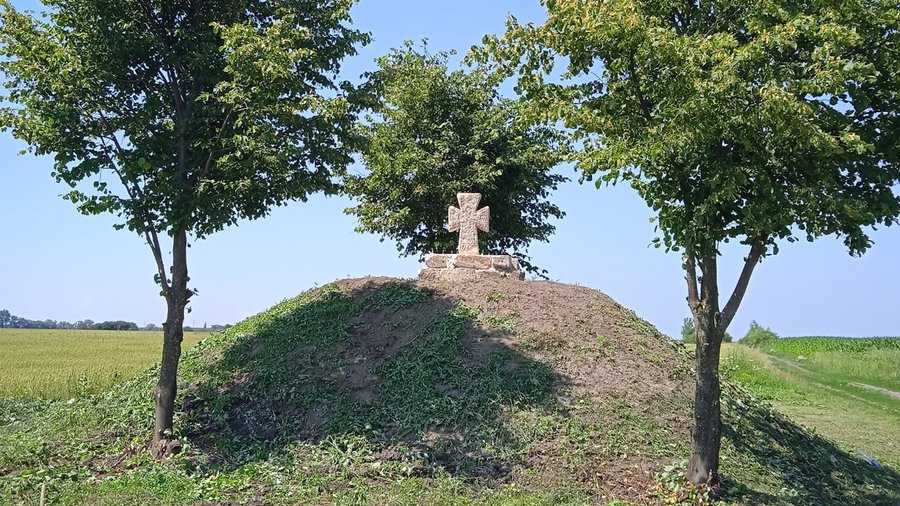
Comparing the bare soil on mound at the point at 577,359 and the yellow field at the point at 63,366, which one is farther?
the yellow field at the point at 63,366

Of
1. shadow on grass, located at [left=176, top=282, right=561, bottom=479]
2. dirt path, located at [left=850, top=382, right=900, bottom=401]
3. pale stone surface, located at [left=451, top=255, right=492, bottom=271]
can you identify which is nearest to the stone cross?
pale stone surface, located at [left=451, top=255, right=492, bottom=271]

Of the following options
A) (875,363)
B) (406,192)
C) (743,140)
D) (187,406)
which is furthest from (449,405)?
(875,363)

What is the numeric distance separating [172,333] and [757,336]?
51135mm

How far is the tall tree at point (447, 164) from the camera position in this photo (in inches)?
834

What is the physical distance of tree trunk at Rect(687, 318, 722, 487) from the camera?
876 cm

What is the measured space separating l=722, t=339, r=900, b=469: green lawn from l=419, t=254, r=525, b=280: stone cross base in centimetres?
549

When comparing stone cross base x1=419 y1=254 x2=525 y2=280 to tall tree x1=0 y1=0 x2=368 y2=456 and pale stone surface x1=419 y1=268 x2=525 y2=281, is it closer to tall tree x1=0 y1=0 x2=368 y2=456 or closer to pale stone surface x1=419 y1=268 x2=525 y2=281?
pale stone surface x1=419 y1=268 x2=525 y2=281

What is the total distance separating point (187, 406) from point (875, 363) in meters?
29.2

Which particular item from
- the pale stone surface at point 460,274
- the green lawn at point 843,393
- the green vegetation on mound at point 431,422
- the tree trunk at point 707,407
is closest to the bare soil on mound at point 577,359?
→ the green vegetation on mound at point 431,422

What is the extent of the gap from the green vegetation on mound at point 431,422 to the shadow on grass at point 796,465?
0.04 metres

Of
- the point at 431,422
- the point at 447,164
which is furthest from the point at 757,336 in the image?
the point at 431,422

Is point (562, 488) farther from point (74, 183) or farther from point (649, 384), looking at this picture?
point (74, 183)

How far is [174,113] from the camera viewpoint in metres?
11.4

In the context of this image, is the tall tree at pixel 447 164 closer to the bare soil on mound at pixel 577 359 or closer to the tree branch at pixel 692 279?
the bare soil on mound at pixel 577 359
